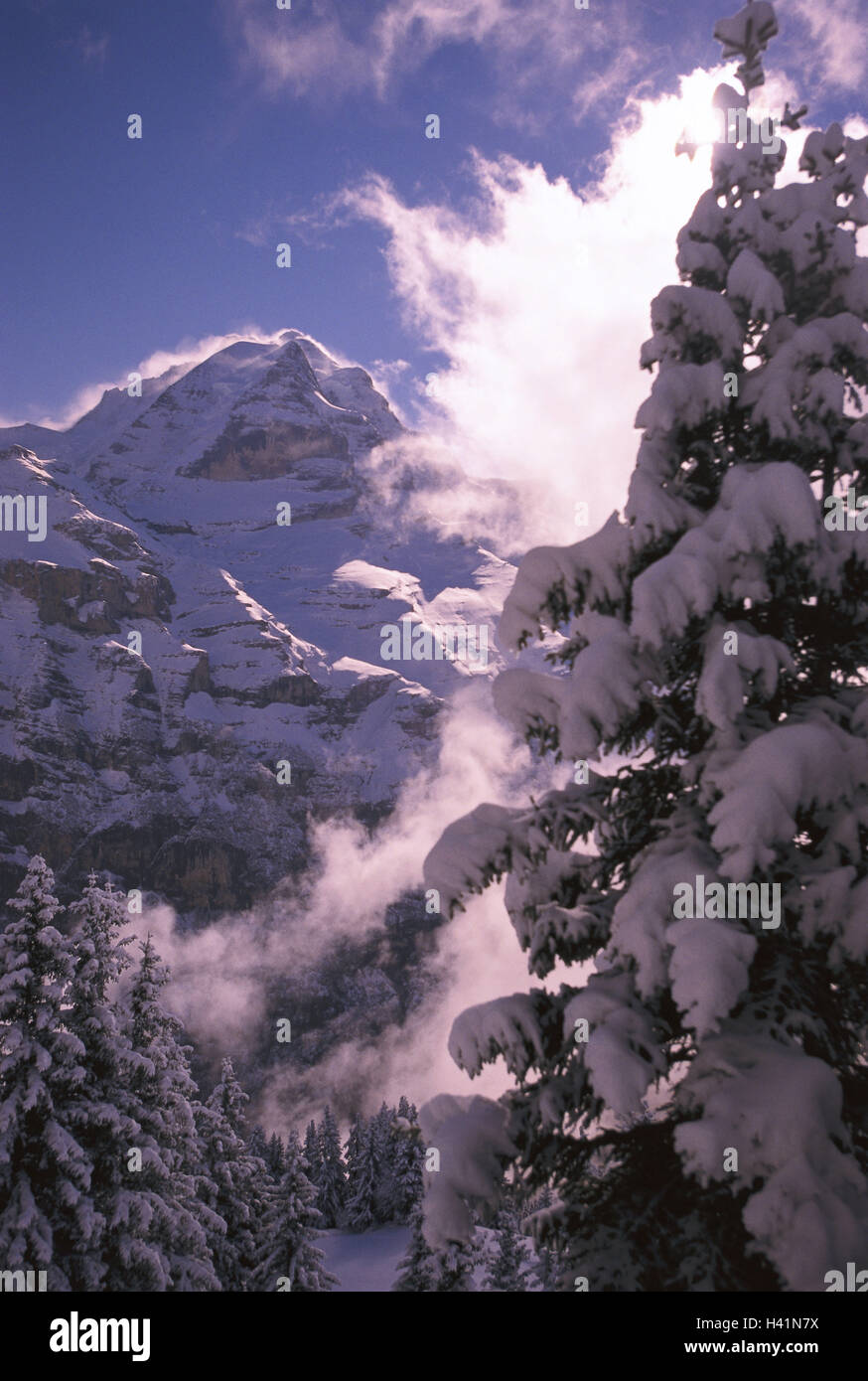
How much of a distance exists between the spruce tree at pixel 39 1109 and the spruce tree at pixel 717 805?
1066 centimetres

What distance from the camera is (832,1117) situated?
3924 millimetres

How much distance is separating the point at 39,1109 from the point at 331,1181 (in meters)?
66.2

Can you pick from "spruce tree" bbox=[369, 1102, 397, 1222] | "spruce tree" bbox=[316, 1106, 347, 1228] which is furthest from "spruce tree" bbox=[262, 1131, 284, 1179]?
"spruce tree" bbox=[369, 1102, 397, 1222]

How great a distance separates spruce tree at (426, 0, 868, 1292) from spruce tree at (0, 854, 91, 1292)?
35.0 feet

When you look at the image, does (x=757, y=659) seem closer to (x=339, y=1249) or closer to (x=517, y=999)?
(x=517, y=999)

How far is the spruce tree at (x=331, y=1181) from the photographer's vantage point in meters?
67.8

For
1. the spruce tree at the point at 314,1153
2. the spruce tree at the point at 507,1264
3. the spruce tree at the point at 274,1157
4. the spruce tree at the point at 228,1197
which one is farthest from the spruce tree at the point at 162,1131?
the spruce tree at the point at 314,1153

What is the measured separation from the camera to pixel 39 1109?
13047 millimetres

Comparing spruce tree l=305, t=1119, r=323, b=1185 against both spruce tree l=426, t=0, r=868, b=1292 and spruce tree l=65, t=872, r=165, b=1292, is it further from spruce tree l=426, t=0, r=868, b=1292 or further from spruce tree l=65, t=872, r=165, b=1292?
spruce tree l=426, t=0, r=868, b=1292

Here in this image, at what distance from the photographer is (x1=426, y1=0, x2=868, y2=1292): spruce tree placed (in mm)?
3969

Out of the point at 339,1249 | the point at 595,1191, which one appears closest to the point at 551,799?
the point at 595,1191

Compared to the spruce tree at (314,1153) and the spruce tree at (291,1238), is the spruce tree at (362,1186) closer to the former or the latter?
the spruce tree at (314,1153)
